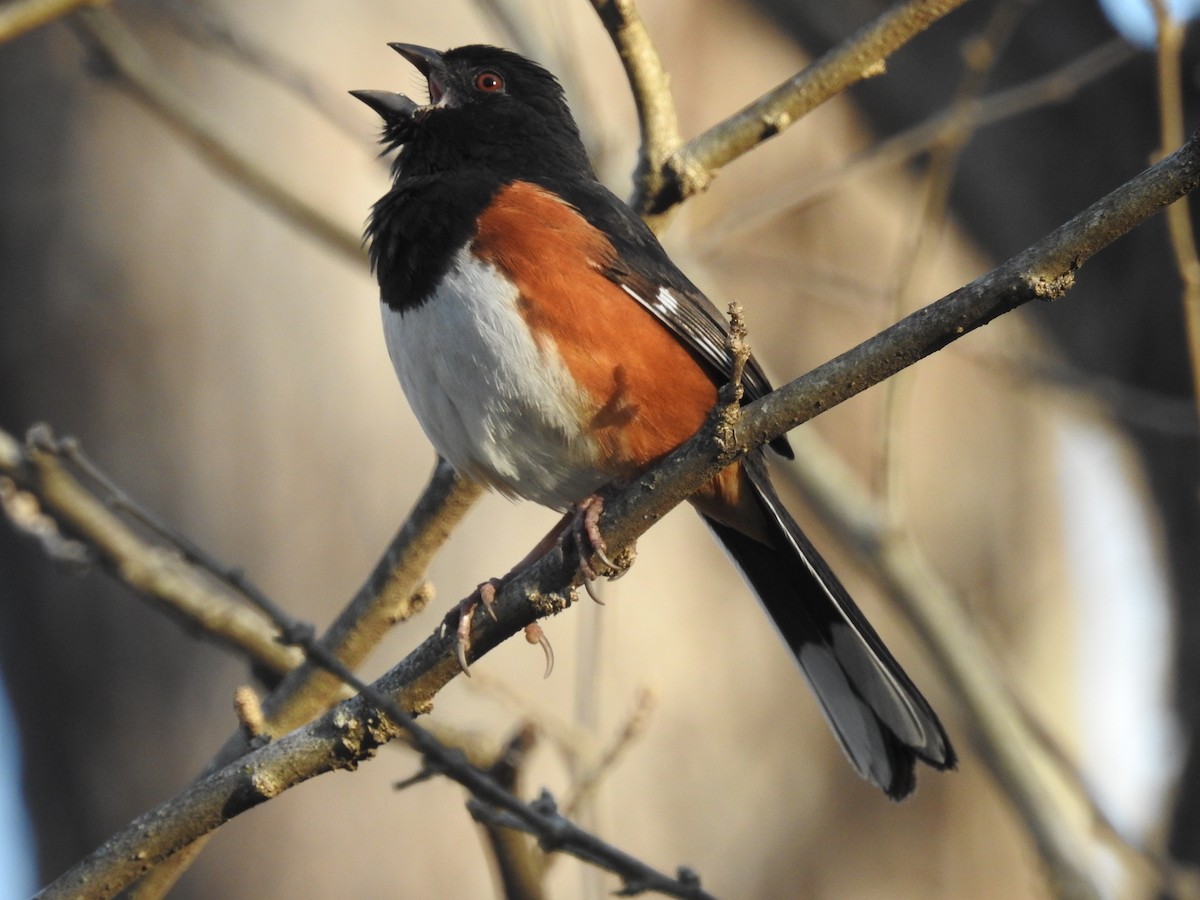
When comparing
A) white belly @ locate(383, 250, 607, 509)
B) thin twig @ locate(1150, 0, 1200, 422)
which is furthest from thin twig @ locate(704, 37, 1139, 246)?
white belly @ locate(383, 250, 607, 509)

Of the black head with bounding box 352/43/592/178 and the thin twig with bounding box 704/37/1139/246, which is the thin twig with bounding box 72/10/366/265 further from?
the thin twig with bounding box 704/37/1139/246

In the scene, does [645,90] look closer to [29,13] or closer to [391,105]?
[391,105]

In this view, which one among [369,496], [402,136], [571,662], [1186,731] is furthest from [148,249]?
[1186,731]

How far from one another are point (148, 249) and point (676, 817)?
9.60ft

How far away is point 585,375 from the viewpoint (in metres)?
2.91

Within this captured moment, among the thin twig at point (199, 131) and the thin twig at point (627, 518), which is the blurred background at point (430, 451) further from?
the thin twig at point (627, 518)

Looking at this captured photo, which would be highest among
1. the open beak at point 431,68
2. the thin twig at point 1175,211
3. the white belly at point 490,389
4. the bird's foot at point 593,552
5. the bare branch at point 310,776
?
the thin twig at point 1175,211

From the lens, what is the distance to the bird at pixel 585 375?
291 centimetres

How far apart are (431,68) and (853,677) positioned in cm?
197

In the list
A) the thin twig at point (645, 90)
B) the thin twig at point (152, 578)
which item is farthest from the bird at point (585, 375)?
the thin twig at point (152, 578)

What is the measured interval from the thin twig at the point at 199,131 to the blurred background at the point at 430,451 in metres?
0.06

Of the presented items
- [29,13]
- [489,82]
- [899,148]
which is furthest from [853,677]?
[29,13]

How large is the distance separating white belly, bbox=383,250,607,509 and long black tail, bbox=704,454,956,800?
0.44m

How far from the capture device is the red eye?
143 inches
